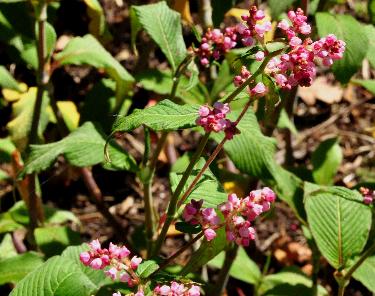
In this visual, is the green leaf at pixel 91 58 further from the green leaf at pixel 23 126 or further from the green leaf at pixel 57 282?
the green leaf at pixel 57 282

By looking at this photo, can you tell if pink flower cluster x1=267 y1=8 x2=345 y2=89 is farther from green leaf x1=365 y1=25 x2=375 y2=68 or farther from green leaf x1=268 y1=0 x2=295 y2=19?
green leaf x1=365 y1=25 x2=375 y2=68

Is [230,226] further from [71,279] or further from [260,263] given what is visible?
[260,263]

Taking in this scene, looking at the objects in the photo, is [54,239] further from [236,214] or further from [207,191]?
[236,214]

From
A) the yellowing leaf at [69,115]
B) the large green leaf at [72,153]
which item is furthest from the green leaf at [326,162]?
the yellowing leaf at [69,115]

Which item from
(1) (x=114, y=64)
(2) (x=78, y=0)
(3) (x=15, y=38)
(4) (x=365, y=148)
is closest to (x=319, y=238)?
(1) (x=114, y=64)

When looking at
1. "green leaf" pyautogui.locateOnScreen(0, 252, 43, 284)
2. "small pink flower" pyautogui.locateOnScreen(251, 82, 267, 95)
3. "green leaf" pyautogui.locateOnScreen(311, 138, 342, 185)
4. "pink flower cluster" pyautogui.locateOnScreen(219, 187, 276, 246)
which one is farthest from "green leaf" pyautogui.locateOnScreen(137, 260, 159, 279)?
"green leaf" pyautogui.locateOnScreen(311, 138, 342, 185)

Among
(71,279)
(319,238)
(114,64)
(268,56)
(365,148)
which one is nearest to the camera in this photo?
(268,56)
